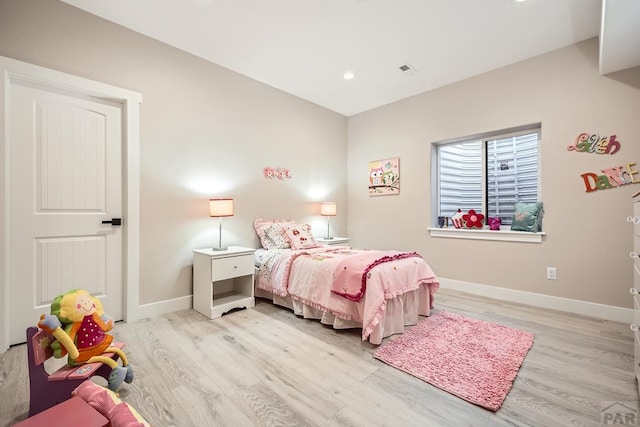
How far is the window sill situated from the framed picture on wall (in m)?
0.88

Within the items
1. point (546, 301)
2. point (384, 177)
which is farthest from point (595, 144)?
point (384, 177)

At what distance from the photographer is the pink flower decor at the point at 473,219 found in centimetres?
359

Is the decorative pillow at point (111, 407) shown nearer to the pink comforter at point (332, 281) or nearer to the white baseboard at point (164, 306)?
the pink comforter at point (332, 281)

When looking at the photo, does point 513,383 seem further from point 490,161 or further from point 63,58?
point 63,58

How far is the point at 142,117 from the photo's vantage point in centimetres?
272

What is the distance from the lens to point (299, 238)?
141 inches

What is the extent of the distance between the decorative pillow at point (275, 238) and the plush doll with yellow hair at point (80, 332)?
2001 millimetres

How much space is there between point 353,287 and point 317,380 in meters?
0.76

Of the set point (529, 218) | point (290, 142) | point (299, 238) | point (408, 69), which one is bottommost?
point (299, 238)

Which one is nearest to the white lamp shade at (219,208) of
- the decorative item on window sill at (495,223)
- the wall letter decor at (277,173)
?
the wall letter decor at (277,173)

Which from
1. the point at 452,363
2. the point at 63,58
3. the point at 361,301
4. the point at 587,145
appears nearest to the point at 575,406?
the point at 452,363

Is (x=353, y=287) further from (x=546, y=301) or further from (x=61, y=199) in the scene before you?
(x=61, y=199)

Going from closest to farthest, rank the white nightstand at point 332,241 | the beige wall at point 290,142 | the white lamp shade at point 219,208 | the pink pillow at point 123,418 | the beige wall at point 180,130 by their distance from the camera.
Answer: the pink pillow at point 123,418 < the beige wall at point 180,130 < the beige wall at point 290,142 < the white lamp shade at point 219,208 < the white nightstand at point 332,241

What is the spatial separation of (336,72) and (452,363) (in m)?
3.27
